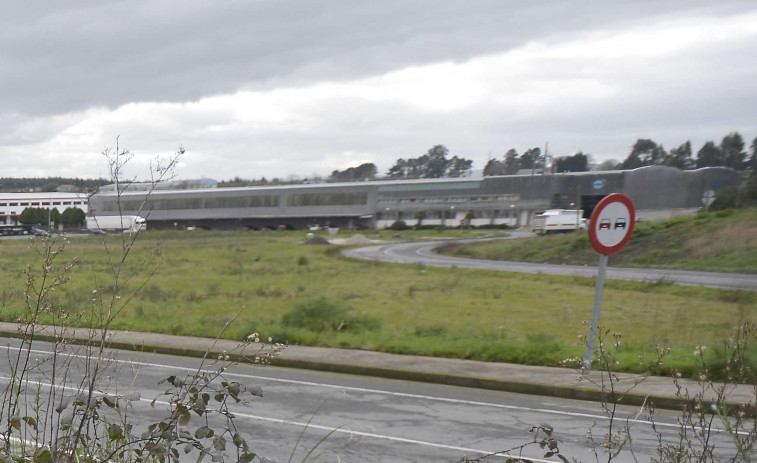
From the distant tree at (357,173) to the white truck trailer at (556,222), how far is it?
183 ft

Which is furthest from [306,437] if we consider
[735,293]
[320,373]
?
[735,293]

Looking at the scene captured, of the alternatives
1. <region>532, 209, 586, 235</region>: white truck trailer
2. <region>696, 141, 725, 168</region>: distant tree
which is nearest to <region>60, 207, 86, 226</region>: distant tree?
<region>696, 141, 725, 168</region>: distant tree

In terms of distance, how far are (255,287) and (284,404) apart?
19.9m

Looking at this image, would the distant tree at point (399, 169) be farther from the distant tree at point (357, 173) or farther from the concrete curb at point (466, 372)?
the concrete curb at point (466, 372)

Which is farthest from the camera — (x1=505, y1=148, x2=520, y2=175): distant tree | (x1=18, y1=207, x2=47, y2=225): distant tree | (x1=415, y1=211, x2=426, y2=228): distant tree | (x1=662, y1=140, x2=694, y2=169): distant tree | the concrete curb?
(x1=415, y1=211, x2=426, y2=228): distant tree

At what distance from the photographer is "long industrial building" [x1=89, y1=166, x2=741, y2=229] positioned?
23.3 meters

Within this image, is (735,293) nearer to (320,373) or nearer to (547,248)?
(320,373)

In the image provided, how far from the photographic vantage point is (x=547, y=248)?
48.9m

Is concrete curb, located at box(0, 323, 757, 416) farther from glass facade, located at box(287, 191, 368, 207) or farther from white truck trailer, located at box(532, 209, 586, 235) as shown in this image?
glass facade, located at box(287, 191, 368, 207)

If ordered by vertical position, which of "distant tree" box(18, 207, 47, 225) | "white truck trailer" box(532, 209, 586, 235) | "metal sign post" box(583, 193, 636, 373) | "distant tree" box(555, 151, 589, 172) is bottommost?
"distant tree" box(18, 207, 47, 225)

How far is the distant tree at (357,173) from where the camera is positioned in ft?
368

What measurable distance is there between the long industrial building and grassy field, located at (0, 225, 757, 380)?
2829 mm

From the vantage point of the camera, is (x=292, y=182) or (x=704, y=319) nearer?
(x=704, y=319)

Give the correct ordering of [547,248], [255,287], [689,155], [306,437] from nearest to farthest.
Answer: [306,437] → [255,287] → [689,155] → [547,248]
